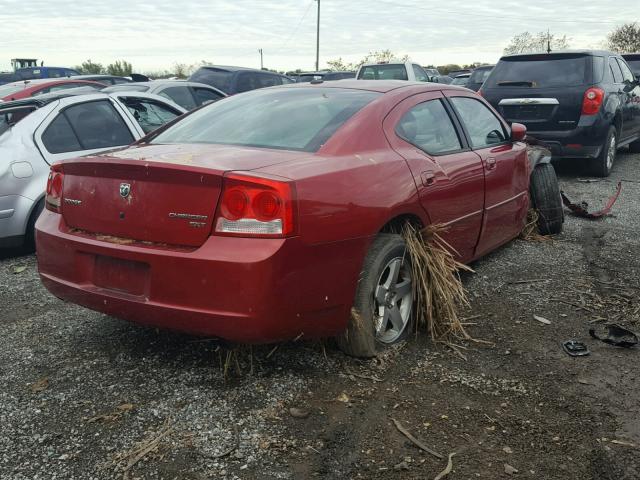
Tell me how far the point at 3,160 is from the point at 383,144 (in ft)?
11.2

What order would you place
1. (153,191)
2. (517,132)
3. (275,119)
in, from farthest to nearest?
(517,132) < (275,119) < (153,191)

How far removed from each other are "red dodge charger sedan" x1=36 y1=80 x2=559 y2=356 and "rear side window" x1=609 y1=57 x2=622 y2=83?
6851 millimetres

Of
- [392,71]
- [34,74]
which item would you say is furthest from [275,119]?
[34,74]

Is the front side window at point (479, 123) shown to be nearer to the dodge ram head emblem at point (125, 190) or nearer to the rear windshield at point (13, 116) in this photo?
the dodge ram head emblem at point (125, 190)

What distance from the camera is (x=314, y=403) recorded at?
312cm

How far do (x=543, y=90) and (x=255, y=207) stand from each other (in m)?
7.25

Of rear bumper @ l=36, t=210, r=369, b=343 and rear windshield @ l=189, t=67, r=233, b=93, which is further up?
rear windshield @ l=189, t=67, r=233, b=93

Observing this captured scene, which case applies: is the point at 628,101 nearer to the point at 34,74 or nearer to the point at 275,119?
the point at 275,119

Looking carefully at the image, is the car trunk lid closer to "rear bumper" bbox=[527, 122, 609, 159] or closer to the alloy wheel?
the alloy wheel

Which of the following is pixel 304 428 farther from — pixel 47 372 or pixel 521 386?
pixel 47 372

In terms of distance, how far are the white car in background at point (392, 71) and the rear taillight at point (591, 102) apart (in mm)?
6989

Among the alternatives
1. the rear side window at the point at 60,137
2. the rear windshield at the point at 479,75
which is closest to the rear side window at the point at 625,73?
the rear windshield at the point at 479,75

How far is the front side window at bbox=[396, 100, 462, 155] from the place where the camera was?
4.07 metres

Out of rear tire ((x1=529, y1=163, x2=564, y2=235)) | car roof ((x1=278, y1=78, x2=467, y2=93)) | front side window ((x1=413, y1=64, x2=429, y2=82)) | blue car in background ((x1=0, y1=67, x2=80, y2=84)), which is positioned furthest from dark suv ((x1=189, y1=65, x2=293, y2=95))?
blue car in background ((x1=0, y1=67, x2=80, y2=84))
